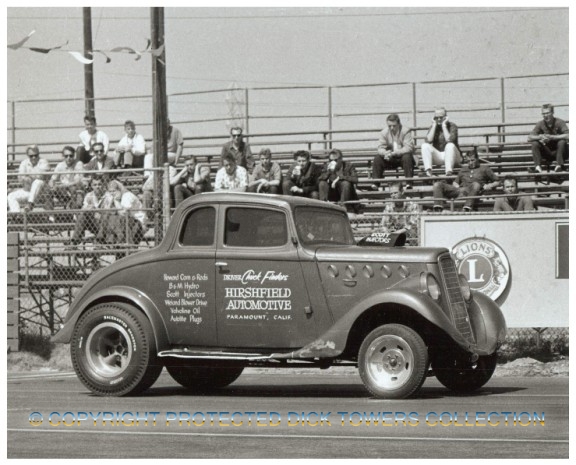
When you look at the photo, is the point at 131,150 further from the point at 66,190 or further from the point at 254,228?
the point at 254,228

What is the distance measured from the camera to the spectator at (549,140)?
19375mm

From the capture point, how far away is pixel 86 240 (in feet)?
58.0

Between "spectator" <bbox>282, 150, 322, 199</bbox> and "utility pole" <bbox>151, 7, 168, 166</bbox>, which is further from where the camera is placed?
"spectator" <bbox>282, 150, 322, 199</bbox>

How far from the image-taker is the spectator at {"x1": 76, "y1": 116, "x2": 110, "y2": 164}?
2209 centimetres

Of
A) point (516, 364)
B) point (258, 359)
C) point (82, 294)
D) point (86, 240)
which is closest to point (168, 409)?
point (258, 359)

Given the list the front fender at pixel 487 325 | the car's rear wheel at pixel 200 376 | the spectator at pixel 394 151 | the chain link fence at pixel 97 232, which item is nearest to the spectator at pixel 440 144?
the spectator at pixel 394 151

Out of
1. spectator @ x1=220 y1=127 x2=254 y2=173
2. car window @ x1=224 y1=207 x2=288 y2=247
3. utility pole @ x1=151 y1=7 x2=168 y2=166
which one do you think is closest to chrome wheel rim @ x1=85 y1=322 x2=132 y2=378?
car window @ x1=224 y1=207 x2=288 y2=247

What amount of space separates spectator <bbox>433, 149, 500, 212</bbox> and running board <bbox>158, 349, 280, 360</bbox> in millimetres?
7267

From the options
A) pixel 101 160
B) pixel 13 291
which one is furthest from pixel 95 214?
pixel 101 160

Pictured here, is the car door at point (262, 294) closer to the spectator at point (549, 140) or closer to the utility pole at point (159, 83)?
the utility pole at point (159, 83)

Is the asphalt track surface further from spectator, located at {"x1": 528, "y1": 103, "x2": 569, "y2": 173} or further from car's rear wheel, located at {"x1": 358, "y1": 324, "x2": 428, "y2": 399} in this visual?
spectator, located at {"x1": 528, "y1": 103, "x2": 569, "y2": 173}

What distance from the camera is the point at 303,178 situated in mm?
18297

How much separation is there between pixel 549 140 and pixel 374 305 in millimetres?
9583

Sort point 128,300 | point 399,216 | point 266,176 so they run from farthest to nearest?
1. point 266,176
2. point 399,216
3. point 128,300
